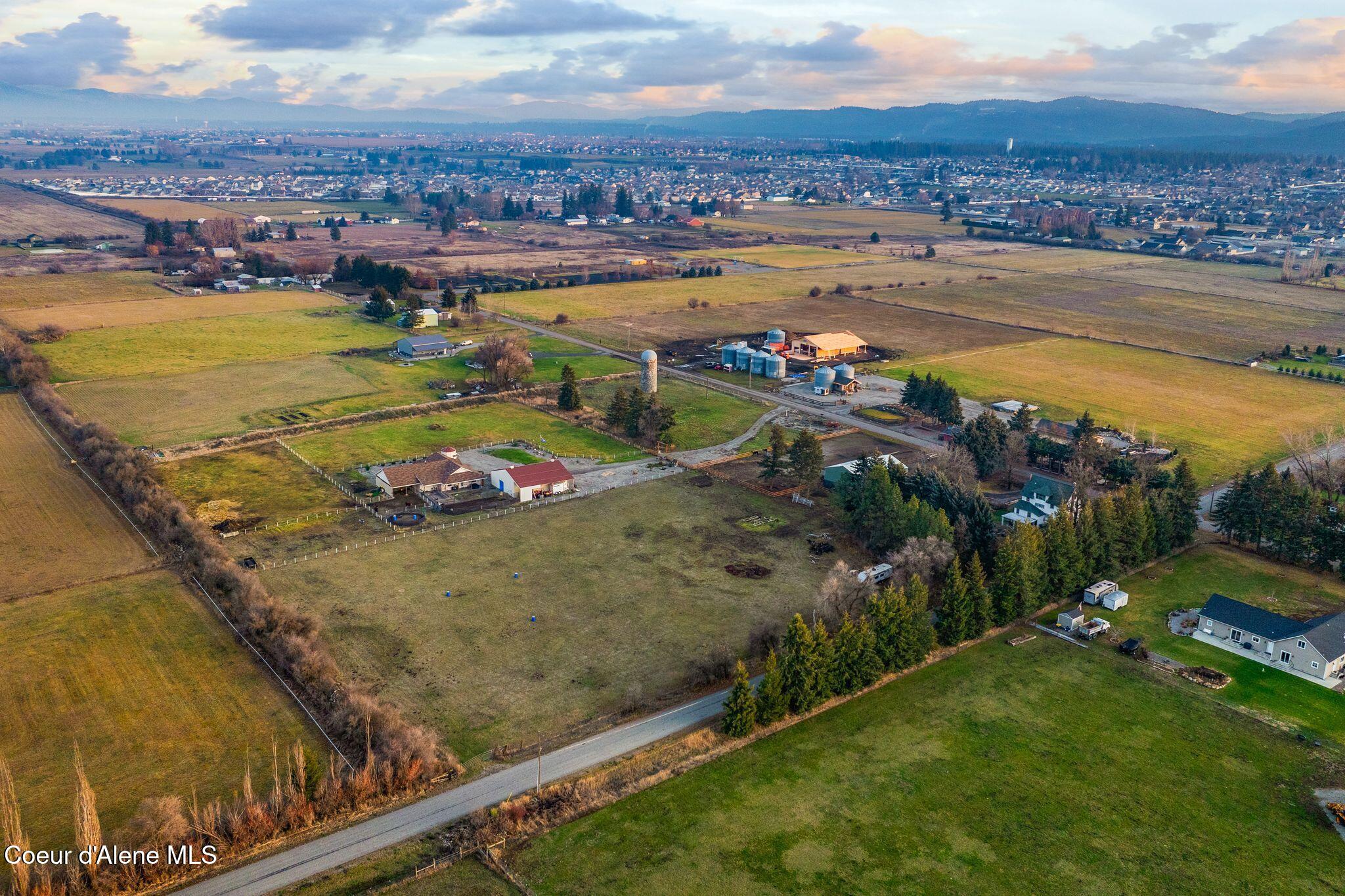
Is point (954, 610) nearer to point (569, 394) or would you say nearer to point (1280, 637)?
point (1280, 637)

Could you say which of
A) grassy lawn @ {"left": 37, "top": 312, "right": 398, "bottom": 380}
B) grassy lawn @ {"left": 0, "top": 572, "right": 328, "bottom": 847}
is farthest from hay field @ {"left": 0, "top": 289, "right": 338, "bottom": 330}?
grassy lawn @ {"left": 0, "top": 572, "right": 328, "bottom": 847}

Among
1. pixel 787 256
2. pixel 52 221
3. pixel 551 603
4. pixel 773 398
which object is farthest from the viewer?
pixel 52 221

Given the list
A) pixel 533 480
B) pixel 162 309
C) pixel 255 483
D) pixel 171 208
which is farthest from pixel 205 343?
pixel 171 208

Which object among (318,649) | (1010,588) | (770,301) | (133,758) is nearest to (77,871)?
(133,758)

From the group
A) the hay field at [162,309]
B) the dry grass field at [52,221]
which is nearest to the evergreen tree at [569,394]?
the hay field at [162,309]

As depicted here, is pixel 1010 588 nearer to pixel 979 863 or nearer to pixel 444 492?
pixel 979 863

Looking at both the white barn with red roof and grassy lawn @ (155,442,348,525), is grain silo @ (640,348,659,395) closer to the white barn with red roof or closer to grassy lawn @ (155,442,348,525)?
the white barn with red roof
